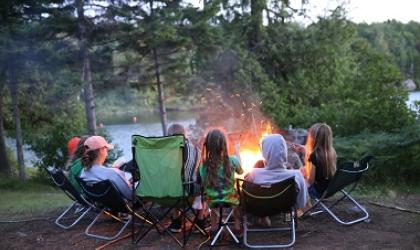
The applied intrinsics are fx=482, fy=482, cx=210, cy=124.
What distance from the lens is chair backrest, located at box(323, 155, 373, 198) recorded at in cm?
435

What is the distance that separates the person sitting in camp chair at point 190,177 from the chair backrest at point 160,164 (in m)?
0.11

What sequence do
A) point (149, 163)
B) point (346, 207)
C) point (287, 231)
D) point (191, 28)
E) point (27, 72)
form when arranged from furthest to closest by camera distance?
point (191, 28)
point (27, 72)
point (346, 207)
point (287, 231)
point (149, 163)

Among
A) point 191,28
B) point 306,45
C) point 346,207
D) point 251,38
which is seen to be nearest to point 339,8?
point 306,45

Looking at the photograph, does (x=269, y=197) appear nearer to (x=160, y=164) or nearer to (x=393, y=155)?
Result: (x=160, y=164)

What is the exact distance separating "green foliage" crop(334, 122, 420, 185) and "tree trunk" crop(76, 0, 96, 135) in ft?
22.1

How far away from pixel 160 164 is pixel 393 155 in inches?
191

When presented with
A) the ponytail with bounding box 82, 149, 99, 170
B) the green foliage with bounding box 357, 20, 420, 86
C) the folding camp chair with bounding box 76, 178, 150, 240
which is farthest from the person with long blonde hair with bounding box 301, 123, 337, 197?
the green foliage with bounding box 357, 20, 420, 86

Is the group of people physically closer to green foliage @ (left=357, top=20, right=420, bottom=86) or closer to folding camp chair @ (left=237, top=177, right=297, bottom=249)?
folding camp chair @ (left=237, top=177, right=297, bottom=249)

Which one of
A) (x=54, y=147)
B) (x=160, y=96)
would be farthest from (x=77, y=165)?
(x=160, y=96)

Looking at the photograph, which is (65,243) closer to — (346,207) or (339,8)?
(346,207)

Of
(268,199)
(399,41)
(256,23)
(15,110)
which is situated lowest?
(268,199)

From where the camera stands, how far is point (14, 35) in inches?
460

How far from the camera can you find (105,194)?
4332mm

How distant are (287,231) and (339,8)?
43.0 feet
